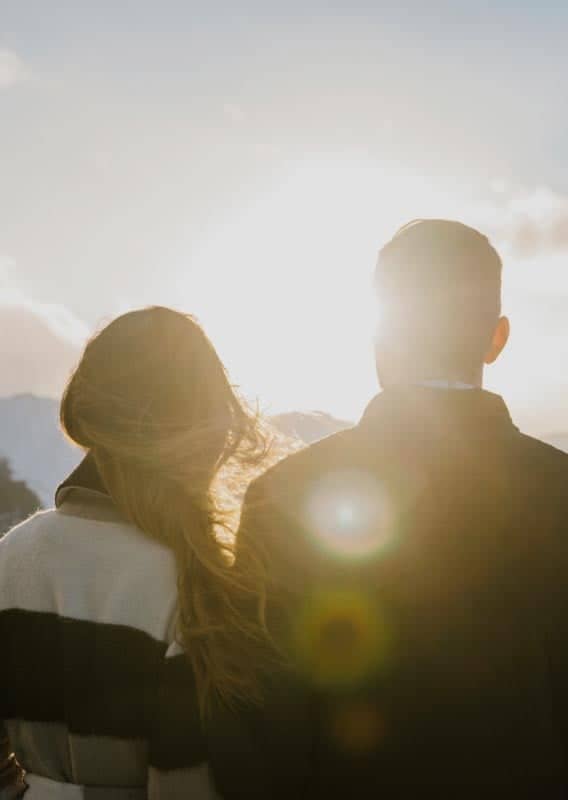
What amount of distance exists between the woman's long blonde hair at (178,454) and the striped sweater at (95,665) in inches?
4.2

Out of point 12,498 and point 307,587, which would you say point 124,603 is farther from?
point 12,498

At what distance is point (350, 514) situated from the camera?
3.04m

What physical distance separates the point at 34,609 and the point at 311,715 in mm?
1153

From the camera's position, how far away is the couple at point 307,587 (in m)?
2.94

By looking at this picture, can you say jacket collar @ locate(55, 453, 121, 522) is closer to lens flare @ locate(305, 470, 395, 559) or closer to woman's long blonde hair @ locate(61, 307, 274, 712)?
woman's long blonde hair @ locate(61, 307, 274, 712)

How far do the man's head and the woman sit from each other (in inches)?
35.8

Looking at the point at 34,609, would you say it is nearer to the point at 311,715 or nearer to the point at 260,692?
the point at 260,692

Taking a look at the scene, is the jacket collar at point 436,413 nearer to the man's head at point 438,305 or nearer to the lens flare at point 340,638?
the man's head at point 438,305

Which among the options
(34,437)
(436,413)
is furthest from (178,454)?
(34,437)

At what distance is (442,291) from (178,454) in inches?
48.1

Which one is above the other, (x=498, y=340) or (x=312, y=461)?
(x=498, y=340)

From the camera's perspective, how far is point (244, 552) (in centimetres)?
342

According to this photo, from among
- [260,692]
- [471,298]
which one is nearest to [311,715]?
[260,692]

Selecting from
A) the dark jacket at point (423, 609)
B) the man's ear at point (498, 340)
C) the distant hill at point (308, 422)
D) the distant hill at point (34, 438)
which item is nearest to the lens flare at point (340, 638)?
the dark jacket at point (423, 609)
